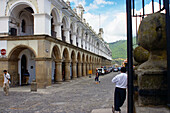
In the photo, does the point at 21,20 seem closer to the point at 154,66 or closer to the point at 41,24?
the point at 41,24

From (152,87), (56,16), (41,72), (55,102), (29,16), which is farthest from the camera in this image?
(29,16)

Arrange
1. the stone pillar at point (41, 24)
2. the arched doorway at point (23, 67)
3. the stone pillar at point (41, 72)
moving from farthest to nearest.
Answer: the arched doorway at point (23, 67), the stone pillar at point (41, 24), the stone pillar at point (41, 72)

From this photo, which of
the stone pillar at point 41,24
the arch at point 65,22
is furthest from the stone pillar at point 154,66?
the arch at point 65,22

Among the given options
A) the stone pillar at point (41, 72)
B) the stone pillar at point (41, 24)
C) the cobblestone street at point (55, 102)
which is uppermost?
the stone pillar at point (41, 24)

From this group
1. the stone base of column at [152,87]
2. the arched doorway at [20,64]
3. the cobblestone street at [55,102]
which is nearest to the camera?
the stone base of column at [152,87]

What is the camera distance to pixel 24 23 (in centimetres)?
2116

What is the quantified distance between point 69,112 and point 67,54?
15.9 m

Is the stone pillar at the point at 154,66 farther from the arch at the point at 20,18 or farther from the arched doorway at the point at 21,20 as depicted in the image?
the arch at the point at 20,18

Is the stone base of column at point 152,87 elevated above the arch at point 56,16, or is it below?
below

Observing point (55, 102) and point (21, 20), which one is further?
point (21, 20)

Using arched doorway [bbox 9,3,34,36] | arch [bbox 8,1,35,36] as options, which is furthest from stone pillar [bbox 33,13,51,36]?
arch [bbox 8,1,35,36]

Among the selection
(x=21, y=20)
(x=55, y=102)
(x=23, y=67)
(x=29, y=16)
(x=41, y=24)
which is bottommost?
(x=55, y=102)

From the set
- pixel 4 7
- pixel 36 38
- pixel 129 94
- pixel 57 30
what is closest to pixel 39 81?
pixel 36 38

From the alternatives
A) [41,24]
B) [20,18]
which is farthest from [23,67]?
[41,24]
